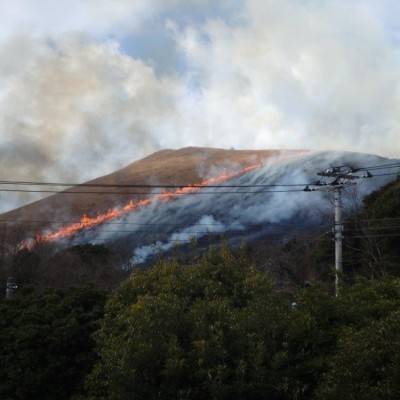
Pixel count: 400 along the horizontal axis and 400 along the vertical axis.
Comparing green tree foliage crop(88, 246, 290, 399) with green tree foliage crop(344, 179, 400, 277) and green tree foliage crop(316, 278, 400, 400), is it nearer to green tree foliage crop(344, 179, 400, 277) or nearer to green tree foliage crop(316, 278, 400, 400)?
green tree foliage crop(316, 278, 400, 400)

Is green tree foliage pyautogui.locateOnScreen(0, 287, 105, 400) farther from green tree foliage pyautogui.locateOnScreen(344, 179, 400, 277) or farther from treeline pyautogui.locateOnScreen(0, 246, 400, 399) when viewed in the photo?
green tree foliage pyautogui.locateOnScreen(344, 179, 400, 277)

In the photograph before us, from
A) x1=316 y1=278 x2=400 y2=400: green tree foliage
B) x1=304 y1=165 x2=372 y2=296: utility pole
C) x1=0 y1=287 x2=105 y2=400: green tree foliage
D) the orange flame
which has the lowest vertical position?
x1=0 y1=287 x2=105 y2=400: green tree foliage

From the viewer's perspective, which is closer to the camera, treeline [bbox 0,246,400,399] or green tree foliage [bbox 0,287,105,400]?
treeline [bbox 0,246,400,399]

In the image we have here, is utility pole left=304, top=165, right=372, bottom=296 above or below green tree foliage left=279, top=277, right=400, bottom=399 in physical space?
above

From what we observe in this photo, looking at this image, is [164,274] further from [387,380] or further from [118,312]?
[387,380]

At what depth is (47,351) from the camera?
603 inches

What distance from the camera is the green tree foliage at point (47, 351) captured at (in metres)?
14.9

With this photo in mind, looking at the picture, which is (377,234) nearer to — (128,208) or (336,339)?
(336,339)

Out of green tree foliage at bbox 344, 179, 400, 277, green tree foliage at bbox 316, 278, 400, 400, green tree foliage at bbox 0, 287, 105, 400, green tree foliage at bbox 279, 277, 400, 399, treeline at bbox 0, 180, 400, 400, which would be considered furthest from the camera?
green tree foliage at bbox 344, 179, 400, 277

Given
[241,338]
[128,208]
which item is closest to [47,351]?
[241,338]

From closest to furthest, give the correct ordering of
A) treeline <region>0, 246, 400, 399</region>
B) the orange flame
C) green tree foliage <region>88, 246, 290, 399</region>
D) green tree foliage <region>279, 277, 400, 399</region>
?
1. green tree foliage <region>279, 277, 400, 399</region>
2. treeline <region>0, 246, 400, 399</region>
3. green tree foliage <region>88, 246, 290, 399</region>
4. the orange flame

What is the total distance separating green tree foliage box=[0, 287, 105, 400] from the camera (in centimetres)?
1490

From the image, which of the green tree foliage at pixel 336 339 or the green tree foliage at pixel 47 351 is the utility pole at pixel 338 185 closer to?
the green tree foliage at pixel 47 351

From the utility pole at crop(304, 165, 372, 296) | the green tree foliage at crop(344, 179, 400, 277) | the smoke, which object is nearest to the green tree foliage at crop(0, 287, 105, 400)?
the utility pole at crop(304, 165, 372, 296)
